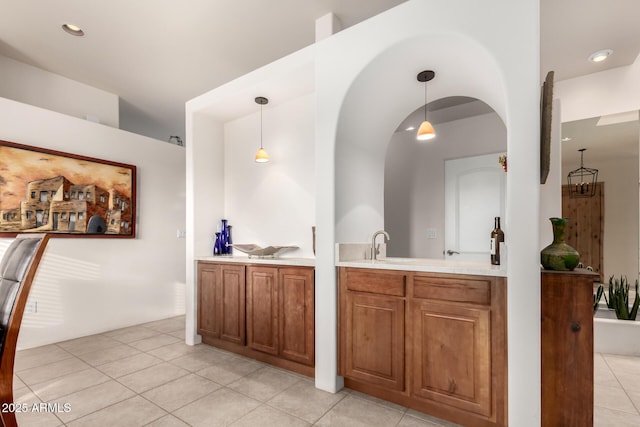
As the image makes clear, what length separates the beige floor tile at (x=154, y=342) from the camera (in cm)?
320

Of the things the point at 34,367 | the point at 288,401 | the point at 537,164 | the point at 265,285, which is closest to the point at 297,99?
the point at 265,285

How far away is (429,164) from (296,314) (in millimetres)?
2914

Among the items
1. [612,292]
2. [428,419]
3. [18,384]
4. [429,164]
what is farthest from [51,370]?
[612,292]

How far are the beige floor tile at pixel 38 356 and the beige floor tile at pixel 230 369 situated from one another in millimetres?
1473

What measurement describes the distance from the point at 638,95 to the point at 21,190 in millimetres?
6390

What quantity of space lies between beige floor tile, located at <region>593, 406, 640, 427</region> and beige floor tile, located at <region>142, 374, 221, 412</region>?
2472mm

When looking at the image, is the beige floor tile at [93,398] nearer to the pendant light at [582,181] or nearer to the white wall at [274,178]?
the white wall at [274,178]

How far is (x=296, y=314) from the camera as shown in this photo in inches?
99.7

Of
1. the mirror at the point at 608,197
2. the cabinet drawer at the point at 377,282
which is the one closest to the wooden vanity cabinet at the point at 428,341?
the cabinet drawer at the point at 377,282

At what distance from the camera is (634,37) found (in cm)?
287

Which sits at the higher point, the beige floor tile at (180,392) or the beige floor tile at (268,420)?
the beige floor tile at (268,420)

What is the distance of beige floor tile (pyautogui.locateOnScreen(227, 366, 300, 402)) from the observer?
2244 mm

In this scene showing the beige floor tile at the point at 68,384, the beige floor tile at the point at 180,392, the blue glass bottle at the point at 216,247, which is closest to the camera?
the beige floor tile at the point at 180,392

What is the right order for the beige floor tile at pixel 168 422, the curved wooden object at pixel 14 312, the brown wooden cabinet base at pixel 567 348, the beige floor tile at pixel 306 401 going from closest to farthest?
the curved wooden object at pixel 14 312, the brown wooden cabinet base at pixel 567 348, the beige floor tile at pixel 168 422, the beige floor tile at pixel 306 401
